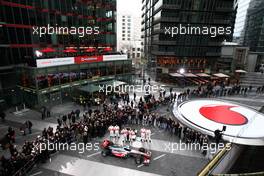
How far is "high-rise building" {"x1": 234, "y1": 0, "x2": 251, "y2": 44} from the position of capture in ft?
296

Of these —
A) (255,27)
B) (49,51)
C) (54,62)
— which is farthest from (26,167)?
(255,27)

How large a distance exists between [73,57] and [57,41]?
33.1 ft

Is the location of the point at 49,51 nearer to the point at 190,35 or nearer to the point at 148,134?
the point at 148,134

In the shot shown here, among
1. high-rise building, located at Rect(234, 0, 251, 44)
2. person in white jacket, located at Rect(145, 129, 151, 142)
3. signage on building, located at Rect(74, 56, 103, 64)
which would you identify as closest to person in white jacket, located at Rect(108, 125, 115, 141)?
person in white jacket, located at Rect(145, 129, 151, 142)

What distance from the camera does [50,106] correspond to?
86.0ft

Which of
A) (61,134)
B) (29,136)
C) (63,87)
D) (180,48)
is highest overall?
(180,48)

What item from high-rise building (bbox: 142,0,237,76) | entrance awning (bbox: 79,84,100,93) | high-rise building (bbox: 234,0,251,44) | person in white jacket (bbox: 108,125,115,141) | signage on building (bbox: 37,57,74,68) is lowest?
person in white jacket (bbox: 108,125,115,141)

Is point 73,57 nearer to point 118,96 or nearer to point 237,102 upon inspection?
point 118,96

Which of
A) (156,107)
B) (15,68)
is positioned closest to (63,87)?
(15,68)

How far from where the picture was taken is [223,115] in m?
23.8

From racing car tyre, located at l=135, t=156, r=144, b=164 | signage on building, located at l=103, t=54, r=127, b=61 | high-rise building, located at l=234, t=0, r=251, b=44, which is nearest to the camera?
racing car tyre, located at l=135, t=156, r=144, b=164

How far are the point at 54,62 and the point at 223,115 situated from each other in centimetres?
2539

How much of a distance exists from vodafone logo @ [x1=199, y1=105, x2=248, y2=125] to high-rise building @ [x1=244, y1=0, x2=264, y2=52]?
65641mm

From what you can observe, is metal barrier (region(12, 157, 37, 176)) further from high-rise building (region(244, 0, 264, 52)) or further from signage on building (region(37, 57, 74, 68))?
high-rise building (region(244, 0, 264, 52))
